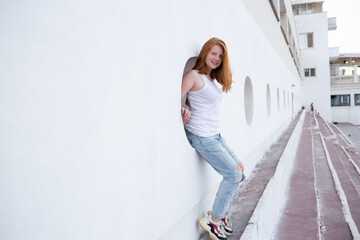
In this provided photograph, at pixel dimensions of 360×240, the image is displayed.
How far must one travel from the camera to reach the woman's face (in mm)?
2549

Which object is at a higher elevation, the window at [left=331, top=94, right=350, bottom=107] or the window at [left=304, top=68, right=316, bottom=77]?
the window at [left=304, top=68, right=316, bottom=77]

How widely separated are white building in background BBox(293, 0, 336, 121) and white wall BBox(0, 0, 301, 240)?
3565 centimetres

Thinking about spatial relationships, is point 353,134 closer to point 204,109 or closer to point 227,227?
point 227,227

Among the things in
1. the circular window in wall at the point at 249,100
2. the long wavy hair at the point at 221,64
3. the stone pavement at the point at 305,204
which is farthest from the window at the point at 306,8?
the long wavy hair at the point at 221,64

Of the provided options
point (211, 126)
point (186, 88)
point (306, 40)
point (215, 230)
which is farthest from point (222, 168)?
point (306, 40)

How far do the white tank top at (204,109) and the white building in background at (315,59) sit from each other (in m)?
35.5

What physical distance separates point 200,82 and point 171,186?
859 mm

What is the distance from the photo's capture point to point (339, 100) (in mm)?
38406

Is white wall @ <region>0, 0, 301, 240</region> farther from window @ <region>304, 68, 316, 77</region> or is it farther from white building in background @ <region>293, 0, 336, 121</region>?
window @ <region>304, 68, 316, 77</region>

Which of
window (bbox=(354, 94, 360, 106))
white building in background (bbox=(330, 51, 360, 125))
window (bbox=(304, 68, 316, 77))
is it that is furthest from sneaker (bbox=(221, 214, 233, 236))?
window (bbox=(354, 94, 360, 106))

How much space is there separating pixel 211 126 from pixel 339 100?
135 feet

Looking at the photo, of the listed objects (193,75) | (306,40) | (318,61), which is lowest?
(193,75)

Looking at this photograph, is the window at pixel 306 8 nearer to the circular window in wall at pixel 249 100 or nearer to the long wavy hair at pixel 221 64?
the circular window in wall at pixel 249 100

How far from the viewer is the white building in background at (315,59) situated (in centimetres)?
3391
